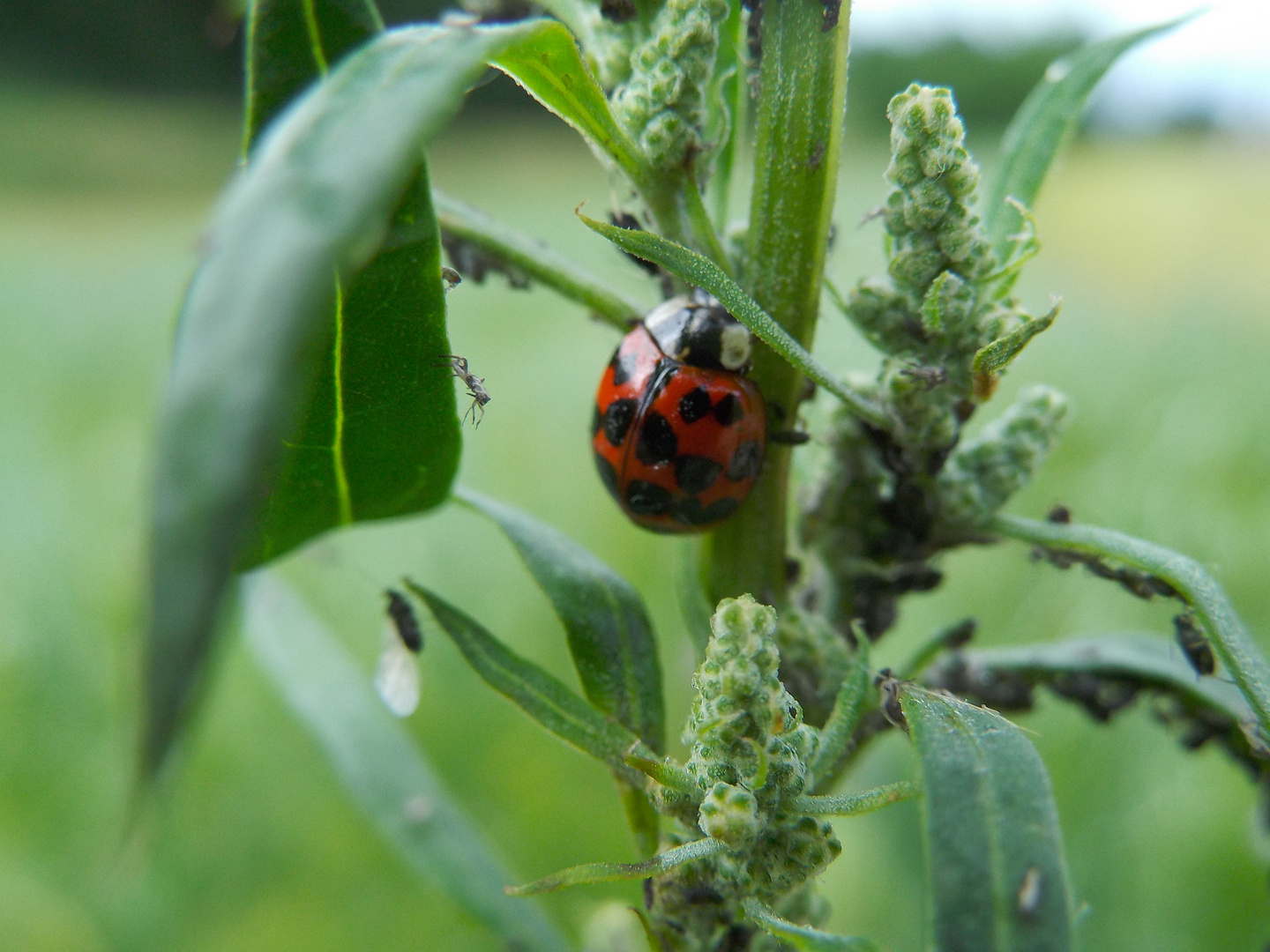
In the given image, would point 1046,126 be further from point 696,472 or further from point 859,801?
point 859,801

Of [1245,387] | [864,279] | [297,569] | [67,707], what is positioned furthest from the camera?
[1245,387]

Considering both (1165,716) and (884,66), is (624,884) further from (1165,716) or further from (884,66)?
(884,66)

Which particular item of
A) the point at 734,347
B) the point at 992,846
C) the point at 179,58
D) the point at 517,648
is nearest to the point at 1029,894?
the point at 992,846

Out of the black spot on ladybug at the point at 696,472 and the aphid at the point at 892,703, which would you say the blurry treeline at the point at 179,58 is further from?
the aphid at the point at 892,703

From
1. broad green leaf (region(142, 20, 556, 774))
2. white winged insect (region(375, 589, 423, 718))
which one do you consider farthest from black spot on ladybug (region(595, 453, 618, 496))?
broad green leaf (region(142, 20, 556, 774))

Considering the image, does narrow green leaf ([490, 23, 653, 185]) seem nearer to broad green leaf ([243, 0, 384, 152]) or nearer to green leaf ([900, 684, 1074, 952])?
broad green leaf ([243, 0, 384, 152])

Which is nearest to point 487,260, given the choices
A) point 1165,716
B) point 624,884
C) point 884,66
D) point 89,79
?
point 1165,716

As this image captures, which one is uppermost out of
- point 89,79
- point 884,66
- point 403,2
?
point 884,66
